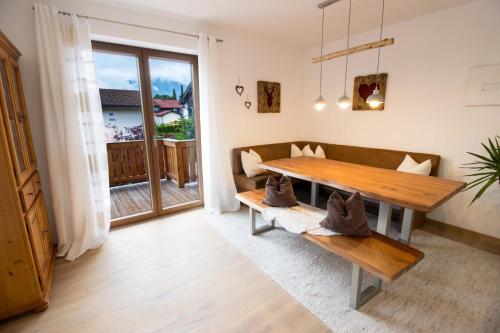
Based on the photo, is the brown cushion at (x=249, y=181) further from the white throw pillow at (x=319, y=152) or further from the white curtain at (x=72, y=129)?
the white curtain at (x=72, y=129)

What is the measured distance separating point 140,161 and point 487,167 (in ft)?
15.8

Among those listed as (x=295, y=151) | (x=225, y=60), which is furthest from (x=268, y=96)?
(x=295, y=151)

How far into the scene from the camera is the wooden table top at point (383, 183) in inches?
66.8

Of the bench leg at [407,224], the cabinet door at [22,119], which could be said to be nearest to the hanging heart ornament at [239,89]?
the cabinet door at [22,119]

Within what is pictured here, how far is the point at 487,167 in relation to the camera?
2248 mm

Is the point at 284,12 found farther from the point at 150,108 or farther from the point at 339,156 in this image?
the point at 339,156

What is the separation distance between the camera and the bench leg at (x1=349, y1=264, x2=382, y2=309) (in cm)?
166

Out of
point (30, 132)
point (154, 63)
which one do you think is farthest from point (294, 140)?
point (30, 132)

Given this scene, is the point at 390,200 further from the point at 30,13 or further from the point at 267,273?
the point at 30,13

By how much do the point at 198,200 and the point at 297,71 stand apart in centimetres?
292

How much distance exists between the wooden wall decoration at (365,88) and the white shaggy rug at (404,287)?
Result: 1.96m

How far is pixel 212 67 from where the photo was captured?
312cm

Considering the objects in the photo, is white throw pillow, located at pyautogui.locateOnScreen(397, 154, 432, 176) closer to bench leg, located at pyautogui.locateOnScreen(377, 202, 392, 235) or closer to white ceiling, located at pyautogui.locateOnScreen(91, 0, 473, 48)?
bench leg, located at pyautogui.locateOnScreen(377, 202, 392, 235)

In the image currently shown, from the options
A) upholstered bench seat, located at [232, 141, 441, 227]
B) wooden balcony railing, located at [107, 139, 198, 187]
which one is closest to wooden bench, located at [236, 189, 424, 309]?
upholstered bench seat, located at [232, 141, 441, 227]
